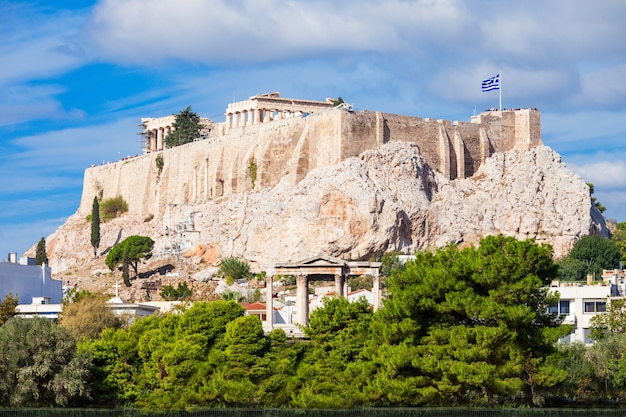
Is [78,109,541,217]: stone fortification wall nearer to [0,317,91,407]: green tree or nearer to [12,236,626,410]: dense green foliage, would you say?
[12,236,626,410]: dense green foliage

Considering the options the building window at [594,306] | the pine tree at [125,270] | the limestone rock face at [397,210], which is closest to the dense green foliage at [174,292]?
the limestone rock face at [397,210]

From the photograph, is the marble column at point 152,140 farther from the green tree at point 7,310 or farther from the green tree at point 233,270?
the green tree at point 7,310

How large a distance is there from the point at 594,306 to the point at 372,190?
28726 mm

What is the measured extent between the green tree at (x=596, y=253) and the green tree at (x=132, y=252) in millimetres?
33510

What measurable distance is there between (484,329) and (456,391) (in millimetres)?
2268

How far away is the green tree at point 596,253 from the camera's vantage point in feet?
309

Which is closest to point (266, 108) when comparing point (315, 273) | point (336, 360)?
point (315, 273)

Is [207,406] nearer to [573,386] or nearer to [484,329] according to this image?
A: [484,329]

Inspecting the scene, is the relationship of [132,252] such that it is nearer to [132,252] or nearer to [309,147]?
[132,252]

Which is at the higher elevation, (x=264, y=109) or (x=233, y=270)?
(x=264, y=109)

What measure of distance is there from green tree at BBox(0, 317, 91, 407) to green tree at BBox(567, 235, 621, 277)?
51.3 meters

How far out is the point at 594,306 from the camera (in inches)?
2670

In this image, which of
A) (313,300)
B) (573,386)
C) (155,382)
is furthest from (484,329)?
(313,300)

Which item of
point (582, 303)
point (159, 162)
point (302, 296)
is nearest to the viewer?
point (302, 296)
